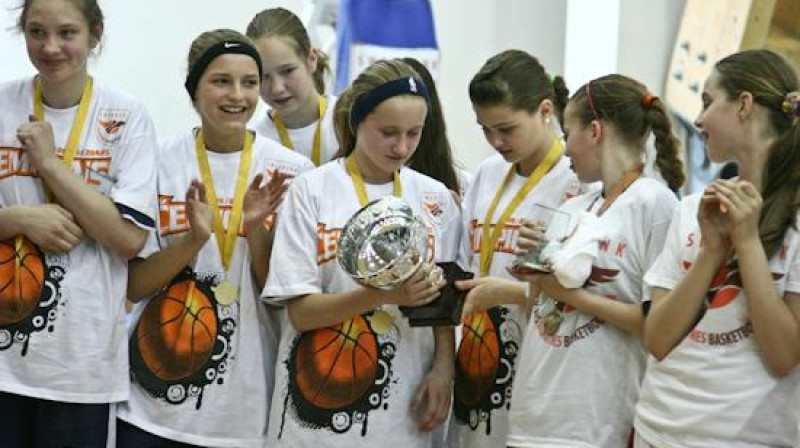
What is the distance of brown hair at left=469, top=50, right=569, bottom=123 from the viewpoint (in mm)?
3723

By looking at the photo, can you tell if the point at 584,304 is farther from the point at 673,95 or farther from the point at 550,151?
the point at 673,95

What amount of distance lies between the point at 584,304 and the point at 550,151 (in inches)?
28.1

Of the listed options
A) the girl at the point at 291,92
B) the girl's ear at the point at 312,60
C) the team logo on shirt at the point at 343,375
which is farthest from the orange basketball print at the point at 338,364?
the girl's ear at the point at 312,60

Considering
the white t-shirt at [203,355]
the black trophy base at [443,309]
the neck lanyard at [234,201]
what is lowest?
the white t-shirt at [203,355]

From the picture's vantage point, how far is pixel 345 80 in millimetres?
5770

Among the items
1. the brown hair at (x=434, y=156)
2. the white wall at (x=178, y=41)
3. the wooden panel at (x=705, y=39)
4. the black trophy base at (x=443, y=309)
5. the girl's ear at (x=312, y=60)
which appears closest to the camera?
the black trophy base at (x=443, y=309)

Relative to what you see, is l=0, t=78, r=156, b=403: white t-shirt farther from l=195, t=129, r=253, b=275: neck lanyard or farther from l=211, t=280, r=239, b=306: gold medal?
l=211, t=280, r=239, b=306: gold medal

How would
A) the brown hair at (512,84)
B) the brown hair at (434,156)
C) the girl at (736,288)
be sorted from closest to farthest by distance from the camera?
1. the girl at (736,288)
2. the brown hair at (512,84)
3. the brown hair at (434,156)

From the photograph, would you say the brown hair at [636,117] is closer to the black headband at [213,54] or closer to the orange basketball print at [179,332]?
the black headband at [213,54]

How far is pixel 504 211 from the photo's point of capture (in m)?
3.74

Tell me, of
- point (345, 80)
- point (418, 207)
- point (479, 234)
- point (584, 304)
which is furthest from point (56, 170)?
point (345, 80)

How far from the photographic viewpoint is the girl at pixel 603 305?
3.27 m

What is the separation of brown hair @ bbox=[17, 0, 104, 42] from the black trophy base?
132 cm

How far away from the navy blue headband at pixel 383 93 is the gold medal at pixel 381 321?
23.2 inches
